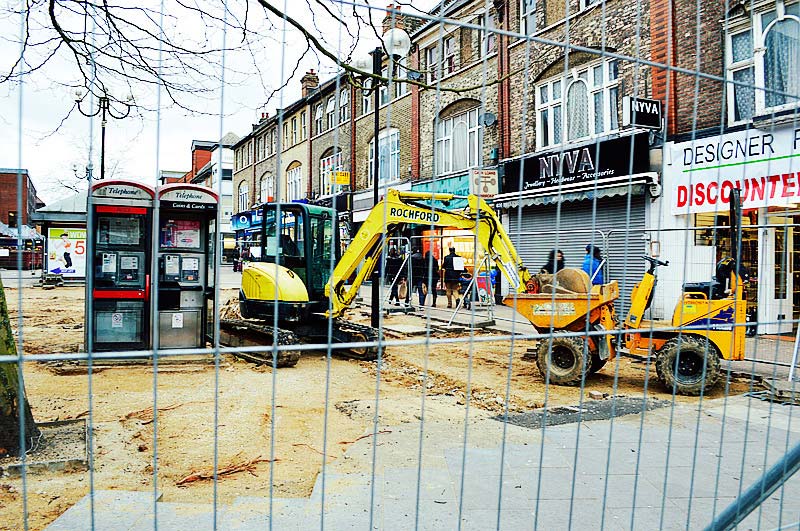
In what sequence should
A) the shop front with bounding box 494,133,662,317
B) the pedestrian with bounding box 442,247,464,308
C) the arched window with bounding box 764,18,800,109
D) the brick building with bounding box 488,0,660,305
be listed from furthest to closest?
the pedestrian with bounding box 442,247,464,308 < the arched window with bounding box 764,18,800,109 < the shop front with bounding box 494,133,662,317 < the brick building with bounding box 488,0,660,305

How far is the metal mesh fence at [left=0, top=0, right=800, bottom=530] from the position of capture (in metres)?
2.68

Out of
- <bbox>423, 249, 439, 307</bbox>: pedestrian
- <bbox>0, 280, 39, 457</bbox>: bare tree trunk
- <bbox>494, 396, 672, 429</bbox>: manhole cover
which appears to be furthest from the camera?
<bbox>494, 396, 672, 429</bbox>: manhole cover

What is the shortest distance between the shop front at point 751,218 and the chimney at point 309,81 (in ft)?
7.37

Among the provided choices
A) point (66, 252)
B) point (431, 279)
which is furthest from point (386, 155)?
A: point (66, 252)

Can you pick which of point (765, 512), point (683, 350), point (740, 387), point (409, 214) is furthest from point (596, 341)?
point (765, 512)

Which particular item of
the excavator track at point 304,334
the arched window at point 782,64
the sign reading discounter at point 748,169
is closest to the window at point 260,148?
the sign reading discounter at point 748,169

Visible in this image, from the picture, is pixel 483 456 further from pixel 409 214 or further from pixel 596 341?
pixel 409 214

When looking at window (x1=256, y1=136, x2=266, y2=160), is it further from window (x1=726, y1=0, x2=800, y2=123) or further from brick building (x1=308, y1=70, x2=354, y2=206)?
window (x1=726, y1=0, x2=800, y2=123)

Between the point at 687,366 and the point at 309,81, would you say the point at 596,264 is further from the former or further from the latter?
the point at 309,81

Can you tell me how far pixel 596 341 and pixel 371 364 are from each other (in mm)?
3556

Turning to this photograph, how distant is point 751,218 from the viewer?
710 cm

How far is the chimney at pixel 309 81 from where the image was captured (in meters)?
3.57

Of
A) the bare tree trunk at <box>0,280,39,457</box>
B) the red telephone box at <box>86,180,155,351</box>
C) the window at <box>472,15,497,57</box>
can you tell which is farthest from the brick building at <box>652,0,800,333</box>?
the red telephone box at <box>86,180,155,351</box>

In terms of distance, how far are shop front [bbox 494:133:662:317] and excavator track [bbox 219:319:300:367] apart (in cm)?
368
